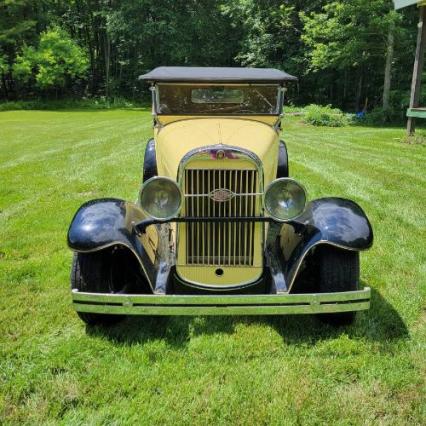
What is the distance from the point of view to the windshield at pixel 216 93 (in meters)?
4.23

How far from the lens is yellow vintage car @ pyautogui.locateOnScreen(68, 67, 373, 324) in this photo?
9.18 feet

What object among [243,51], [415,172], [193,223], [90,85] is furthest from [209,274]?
[90,85]

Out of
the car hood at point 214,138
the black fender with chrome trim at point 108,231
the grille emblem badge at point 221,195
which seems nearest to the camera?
the black fender with chrome trim at point 108,231

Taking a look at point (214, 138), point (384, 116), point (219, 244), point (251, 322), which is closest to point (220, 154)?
point (214, 138)

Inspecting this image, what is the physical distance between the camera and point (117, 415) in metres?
→ 2.38

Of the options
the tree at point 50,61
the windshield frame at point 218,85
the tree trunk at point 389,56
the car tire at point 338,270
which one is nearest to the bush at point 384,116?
the tree trunk at point 389,56

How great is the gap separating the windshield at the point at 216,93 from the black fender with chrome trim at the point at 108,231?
4.35 feet

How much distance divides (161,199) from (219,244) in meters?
0.53

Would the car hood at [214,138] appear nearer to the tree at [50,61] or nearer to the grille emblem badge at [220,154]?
the grille emblem badge at [220,154]

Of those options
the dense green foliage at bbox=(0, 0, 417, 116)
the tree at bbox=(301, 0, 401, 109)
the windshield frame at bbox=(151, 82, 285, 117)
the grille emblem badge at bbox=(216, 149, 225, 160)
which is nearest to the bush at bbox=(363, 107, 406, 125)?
the tree at bbox=(301, 0, 401, 109)

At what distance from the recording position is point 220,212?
3141mm

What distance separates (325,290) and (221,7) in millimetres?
27273

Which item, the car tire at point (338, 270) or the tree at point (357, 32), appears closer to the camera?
the car tire at point (338, 270)

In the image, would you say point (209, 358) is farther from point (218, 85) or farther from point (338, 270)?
point (218, 85)
